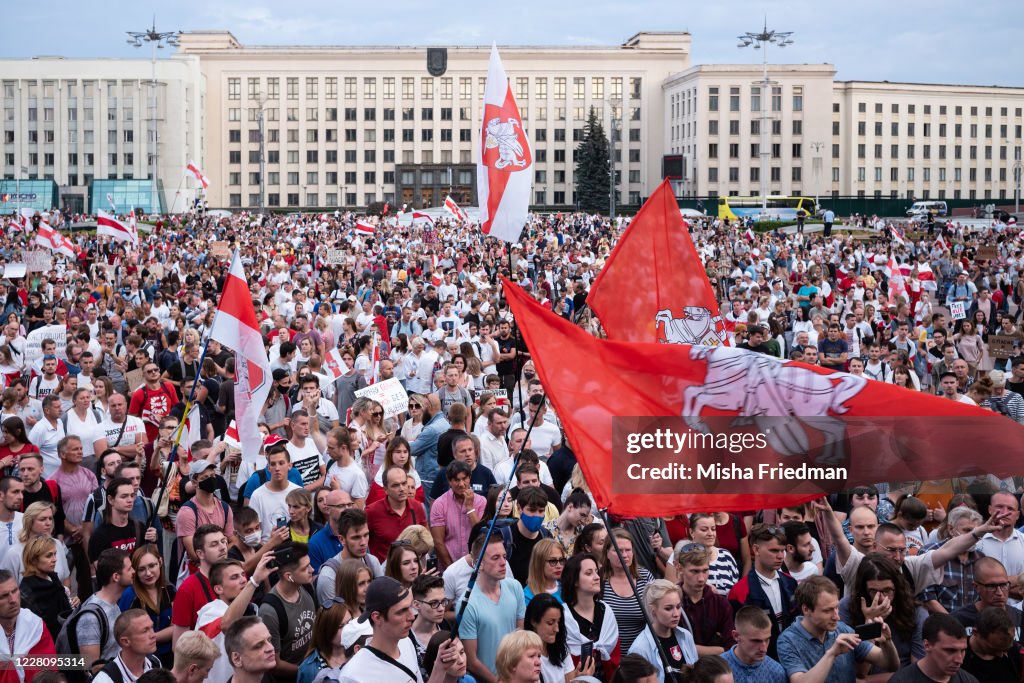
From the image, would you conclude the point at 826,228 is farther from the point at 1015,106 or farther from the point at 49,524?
the point at 1015,106

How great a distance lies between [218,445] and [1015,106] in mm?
121168

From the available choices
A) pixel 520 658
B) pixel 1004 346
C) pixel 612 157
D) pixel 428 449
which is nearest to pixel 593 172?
pixel 612 157

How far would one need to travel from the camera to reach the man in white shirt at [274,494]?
7887 mm

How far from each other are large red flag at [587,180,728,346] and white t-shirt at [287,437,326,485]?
2419mm

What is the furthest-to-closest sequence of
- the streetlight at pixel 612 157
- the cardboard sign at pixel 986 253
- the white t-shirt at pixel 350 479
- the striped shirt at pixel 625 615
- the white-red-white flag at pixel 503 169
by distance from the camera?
the streetlight at pixel 612 157 → the cardboard sign at pixel 986 253 → the white-red-white flag at pixel 503 169 → the white t-shirt at pixel 350 479 → the striped shirt at pixel 625 615

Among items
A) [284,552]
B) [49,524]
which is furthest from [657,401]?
[49,524]

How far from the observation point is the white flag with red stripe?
8.25 m

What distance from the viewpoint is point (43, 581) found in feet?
22.1

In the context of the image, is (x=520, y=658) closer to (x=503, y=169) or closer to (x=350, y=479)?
(x=350, y=479)

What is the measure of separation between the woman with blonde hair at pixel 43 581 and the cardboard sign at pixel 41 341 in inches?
316

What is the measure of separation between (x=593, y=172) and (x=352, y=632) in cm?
9253

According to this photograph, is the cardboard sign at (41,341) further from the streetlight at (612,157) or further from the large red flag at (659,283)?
the streetlight at (612,157)

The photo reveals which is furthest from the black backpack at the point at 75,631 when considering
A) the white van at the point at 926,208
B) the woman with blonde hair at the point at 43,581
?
the white van at the point at 926,208

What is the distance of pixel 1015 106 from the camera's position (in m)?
116
